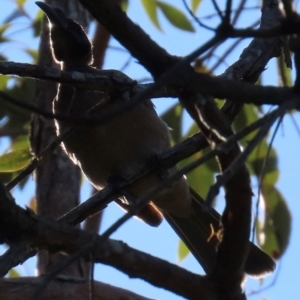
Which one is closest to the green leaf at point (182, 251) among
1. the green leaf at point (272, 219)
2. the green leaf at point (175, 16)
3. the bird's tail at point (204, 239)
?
the bird's tail at point (204, 239)

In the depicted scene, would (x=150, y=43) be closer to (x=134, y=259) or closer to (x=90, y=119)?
(x=90, y=119)

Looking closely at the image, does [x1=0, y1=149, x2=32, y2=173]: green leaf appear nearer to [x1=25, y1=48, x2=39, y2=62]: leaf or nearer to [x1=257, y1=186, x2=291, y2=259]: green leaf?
[x1=257, y1=186, x2=291, y2=259]: green leaf

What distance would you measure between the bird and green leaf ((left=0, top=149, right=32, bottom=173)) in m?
0.34

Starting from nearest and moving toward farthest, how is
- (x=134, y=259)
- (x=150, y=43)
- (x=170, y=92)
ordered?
(x=150, y=43) < (x=170, y=92) < (x=134, y=259)

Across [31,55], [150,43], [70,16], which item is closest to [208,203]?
[150,43]

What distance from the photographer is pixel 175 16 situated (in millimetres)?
5660

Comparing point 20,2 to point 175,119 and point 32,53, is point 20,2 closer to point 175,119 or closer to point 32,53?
point 32,53

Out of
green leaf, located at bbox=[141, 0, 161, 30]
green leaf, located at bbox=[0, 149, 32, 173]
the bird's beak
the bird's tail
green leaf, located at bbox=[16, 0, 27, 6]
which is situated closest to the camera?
green leaf, located at bbox=[0, 149, 32, 173]

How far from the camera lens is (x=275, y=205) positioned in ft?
15.8

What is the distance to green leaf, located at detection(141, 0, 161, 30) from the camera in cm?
573

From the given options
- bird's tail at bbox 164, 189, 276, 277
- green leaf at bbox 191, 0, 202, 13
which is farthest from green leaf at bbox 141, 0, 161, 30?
bird's tail at bbox 164, 189, 276, 277

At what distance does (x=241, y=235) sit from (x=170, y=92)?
25.1 inches

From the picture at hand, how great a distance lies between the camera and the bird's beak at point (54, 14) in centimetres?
462

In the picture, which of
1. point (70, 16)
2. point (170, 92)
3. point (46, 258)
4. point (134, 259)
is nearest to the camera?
point (170, 92)
